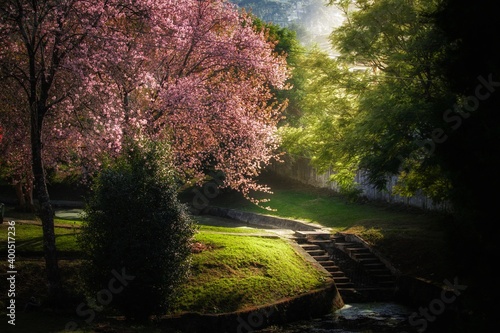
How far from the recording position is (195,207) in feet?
132

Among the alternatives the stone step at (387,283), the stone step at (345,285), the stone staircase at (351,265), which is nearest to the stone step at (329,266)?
the stone staircase at (351,265)

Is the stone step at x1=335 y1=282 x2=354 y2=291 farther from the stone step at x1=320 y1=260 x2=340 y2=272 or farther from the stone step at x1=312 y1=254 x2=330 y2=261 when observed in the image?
the stone step at x1=312 y1=254 x2=330 y2=261

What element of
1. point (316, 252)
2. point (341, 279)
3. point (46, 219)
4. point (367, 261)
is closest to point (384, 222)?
point (367, 261)

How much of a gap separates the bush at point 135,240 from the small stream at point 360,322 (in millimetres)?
3403

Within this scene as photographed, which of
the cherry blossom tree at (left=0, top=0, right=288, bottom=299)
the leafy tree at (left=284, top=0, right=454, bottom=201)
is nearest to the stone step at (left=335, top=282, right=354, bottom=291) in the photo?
the leafy tree at (left=284, top=0, right=454, bottom=201)

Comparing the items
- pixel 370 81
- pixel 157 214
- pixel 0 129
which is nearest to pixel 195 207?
pixel 370 81

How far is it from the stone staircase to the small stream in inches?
33.1

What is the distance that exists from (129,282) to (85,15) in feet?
24.7

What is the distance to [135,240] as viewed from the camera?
1283 centimetres

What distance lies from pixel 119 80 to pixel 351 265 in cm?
1058

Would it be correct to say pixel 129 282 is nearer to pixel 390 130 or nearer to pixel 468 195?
pixel 468 195

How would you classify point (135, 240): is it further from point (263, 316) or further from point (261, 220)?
point (261, 220)

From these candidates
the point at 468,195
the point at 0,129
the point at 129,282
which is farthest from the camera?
the point at 0,129

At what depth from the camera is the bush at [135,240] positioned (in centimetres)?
1283
